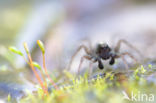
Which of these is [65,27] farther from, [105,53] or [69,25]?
[105,53]

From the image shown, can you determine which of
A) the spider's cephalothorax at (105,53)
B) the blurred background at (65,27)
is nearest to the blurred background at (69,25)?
the blurred background at (65,27)

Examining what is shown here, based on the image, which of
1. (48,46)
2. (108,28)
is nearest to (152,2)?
(108,28)

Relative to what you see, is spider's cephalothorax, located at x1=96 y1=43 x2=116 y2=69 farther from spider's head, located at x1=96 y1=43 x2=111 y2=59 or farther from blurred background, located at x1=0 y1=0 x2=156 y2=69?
blurred background, located at x1=0 y1=0 x2=156 y2=69

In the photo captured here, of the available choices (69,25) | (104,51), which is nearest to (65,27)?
(69,25)

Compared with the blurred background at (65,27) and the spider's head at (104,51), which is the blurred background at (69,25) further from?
the spider's head at (104,51)

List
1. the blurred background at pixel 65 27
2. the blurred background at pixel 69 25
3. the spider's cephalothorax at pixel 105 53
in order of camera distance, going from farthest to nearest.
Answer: the blurred background at pixel 69 25
the blurred background at pixel 65 27
the spider's cephalothorax at pixel 105 53

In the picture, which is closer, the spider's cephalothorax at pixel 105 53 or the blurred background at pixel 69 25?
the spider's cephalothorax at pixel 105 53

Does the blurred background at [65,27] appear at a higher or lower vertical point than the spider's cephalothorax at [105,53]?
higher

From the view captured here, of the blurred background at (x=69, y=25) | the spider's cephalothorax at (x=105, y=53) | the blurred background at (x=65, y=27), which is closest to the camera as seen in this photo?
the spider's cephalothorax at (x=105, y=53)

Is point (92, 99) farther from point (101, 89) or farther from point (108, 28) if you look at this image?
point (108, 28)
